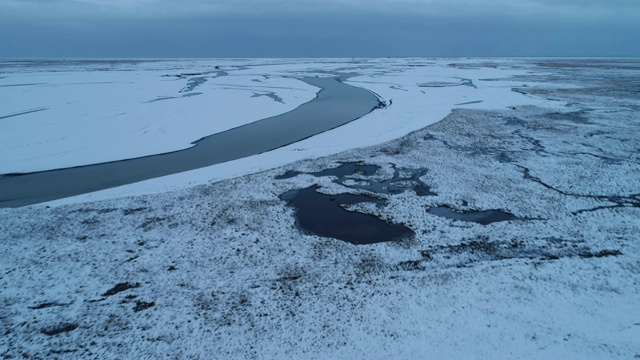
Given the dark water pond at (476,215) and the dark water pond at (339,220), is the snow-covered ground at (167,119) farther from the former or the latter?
the dark water pond at (476,215)

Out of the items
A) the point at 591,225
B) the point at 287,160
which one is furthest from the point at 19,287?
the point at 591,225

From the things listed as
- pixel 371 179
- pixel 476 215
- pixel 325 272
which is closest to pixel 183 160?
pixel 371 179

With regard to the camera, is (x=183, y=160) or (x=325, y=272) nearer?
(x=325, y=272)

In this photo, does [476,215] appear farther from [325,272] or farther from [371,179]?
[325,272]

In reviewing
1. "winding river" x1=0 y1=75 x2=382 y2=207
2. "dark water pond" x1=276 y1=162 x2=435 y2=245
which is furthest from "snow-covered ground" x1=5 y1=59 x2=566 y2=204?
"dark water pond" x1=276 y1=162 x2=435 y2=245

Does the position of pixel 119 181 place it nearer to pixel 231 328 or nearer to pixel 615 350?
pixel 231 328
